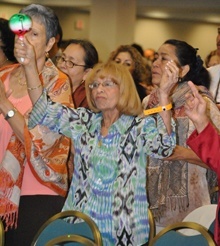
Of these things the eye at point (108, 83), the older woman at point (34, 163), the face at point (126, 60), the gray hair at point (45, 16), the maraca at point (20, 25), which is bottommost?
the older woman at point (34, 163)

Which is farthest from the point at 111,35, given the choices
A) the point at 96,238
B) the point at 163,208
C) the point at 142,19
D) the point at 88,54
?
the point at 96,238

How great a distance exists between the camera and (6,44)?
3721mm

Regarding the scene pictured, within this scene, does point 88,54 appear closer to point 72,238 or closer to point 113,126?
point 113,126

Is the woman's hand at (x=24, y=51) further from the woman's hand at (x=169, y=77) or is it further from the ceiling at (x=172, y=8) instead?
the ceiling at (x=172, y=8)

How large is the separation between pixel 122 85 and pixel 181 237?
77cm

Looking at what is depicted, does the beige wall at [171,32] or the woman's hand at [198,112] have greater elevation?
the beige wall at [171,32]

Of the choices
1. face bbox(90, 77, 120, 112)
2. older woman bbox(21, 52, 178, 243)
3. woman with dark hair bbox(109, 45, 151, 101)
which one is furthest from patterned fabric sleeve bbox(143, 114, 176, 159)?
woman with dark hair bbox(109, 45, 151, 101)

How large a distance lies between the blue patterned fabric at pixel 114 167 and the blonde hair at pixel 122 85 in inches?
2.3

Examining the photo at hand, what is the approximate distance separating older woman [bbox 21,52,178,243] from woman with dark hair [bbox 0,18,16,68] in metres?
0.81

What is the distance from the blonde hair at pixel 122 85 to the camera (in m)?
3.11

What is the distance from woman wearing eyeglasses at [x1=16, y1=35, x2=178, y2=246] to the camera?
9.68 feet

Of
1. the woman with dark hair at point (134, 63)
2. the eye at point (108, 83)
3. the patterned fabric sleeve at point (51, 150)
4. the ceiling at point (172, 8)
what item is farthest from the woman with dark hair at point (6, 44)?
the ceiling at point (172, 8)

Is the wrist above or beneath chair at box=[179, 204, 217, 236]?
above

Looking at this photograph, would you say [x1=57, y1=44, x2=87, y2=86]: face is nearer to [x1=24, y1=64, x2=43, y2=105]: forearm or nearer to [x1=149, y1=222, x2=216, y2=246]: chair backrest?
[x1=24, y1=64, x2=43, y2=105]: forearm
